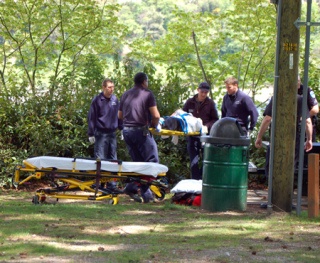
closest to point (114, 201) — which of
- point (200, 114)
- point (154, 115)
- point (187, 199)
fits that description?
point (187, 199)

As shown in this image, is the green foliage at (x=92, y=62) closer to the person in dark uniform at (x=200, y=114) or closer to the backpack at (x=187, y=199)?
the person in dark uniform at (x=200, y=114)

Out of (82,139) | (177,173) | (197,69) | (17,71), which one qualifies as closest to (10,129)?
(82,139)

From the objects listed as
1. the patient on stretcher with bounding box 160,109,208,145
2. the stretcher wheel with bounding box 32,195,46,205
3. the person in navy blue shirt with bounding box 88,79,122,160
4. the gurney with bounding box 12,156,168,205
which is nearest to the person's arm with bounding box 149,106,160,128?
the patient on stretcher with bounding box 160,109,208,145

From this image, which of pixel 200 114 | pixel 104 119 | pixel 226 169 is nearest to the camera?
pixel 226 169

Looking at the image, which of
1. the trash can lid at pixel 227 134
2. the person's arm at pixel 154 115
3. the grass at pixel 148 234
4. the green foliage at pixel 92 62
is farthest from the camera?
the green foliage at pixel 92 62

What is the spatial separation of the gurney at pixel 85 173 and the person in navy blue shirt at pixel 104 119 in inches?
45.1

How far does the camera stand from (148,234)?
357 inches

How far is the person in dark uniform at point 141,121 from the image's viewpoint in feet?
41.3

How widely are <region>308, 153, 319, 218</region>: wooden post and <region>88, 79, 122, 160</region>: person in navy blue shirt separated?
3.98 meters

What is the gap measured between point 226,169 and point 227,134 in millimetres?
496

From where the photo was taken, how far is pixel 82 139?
15.3 meters

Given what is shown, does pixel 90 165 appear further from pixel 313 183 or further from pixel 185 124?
pixel 313 183

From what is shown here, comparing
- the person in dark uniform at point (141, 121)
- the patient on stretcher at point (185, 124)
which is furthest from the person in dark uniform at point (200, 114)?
the person in dark uniform at point (141, 121)

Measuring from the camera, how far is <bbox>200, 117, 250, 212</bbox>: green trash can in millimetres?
11398
